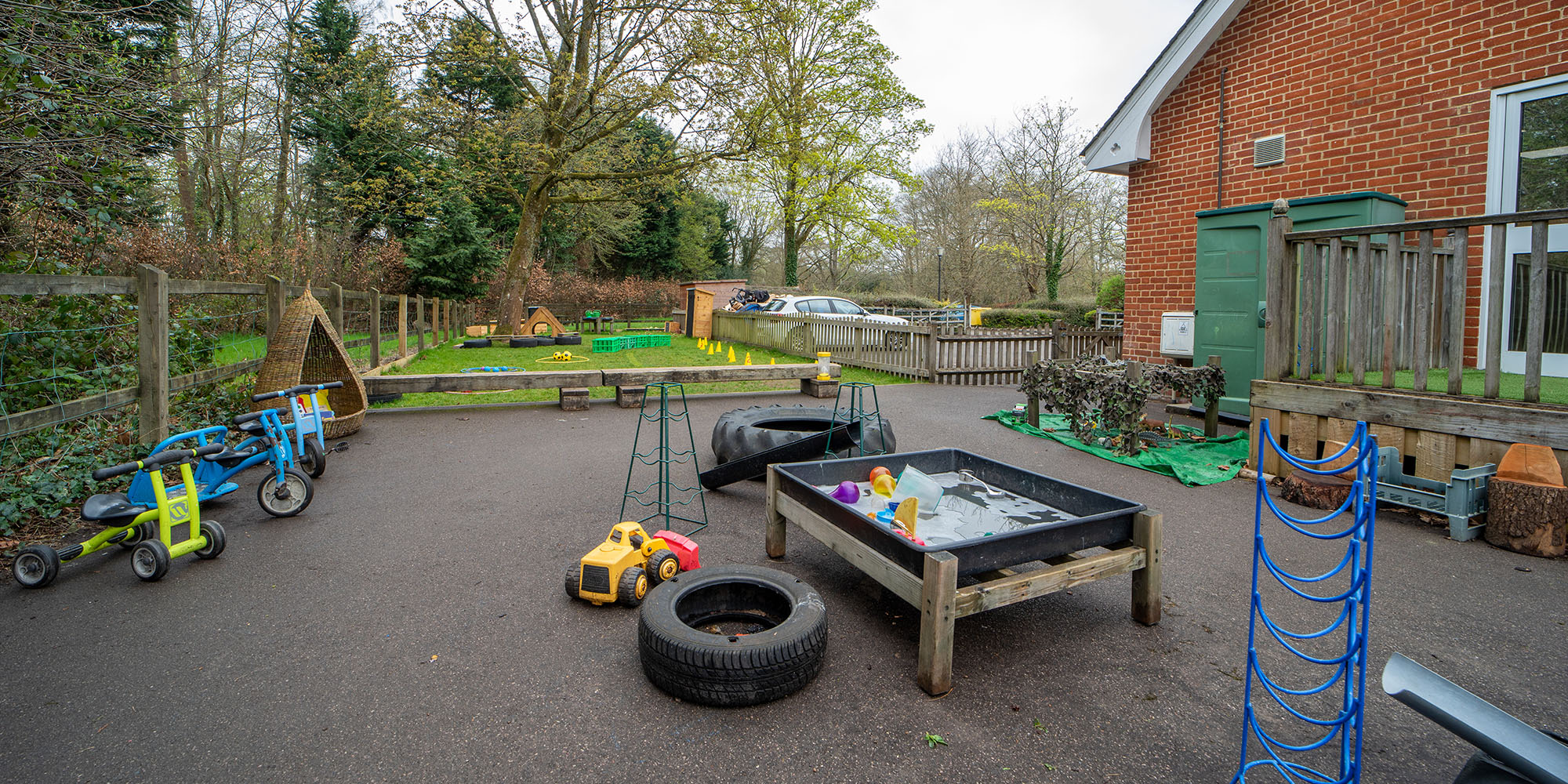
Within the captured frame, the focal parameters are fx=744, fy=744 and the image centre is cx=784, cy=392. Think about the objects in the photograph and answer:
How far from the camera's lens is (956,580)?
2.95 m

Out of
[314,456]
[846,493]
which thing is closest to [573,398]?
[314,456]

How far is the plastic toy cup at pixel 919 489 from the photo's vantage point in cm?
397

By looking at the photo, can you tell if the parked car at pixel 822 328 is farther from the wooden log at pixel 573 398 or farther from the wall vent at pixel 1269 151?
the wooden log at pixel 573 398

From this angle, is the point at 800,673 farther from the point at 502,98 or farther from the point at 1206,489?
the point at 502,98

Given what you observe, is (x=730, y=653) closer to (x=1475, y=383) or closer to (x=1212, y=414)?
(x=1475, y=383)

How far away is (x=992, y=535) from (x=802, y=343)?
13773 millimetres

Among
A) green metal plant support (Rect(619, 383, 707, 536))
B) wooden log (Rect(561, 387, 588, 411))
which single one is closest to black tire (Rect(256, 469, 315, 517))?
green metal plant support (Rect(619, 383, 707, 536))

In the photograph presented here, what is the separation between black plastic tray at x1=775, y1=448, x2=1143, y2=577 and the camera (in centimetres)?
298

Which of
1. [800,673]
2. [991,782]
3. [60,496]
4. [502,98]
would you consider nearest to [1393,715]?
[991,782]

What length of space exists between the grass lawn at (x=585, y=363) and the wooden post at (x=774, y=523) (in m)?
6.90

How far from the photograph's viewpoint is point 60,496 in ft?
15.6

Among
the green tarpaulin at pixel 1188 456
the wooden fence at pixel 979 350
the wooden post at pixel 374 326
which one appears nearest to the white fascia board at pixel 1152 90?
the wooden fence at pixel 979 350

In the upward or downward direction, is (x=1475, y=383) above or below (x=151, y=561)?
above

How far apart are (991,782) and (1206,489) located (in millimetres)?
4450
